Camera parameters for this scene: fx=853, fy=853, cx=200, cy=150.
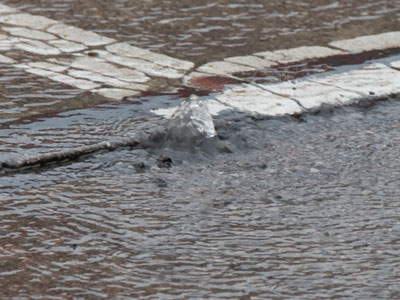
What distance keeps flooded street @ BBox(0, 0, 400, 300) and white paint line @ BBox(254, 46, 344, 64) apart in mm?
97

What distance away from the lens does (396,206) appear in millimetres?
3355

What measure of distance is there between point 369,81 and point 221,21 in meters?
1.41

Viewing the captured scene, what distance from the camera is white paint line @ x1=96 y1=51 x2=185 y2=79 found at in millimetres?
4816

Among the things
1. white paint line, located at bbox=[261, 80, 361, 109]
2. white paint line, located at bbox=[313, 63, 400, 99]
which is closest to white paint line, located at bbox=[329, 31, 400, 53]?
white paint line, located at bbox=[313, 63, 400, 99]

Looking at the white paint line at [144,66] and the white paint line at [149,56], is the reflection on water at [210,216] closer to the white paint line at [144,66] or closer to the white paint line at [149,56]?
the white paint line at [144,66]

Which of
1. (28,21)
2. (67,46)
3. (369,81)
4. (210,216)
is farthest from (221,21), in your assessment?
(210,216)

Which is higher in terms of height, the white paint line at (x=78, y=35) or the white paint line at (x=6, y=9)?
the white paint line at (x=6, y=9)

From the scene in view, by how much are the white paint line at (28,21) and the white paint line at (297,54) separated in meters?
1.46

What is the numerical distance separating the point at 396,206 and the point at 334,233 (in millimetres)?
388

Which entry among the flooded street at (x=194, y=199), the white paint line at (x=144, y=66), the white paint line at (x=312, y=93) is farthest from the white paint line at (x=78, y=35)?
the white paint line at (x=312, y=93)

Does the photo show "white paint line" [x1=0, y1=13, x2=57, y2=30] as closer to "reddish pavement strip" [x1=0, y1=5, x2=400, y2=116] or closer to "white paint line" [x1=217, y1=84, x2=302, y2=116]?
"reddish pavement strip" [x1=0, y1=5, x2=400, y2=116]

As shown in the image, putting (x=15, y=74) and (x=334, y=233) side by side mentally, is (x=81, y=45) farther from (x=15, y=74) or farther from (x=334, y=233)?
(x=334, y=233)

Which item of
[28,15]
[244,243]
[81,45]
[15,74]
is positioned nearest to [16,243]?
[244,243]

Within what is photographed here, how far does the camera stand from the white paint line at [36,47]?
5.08 metres
